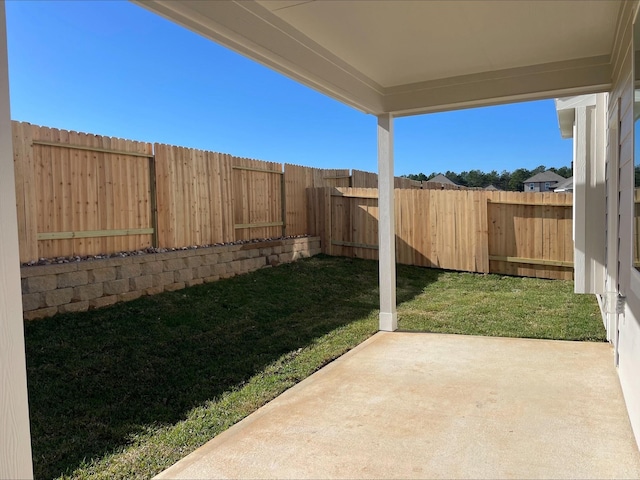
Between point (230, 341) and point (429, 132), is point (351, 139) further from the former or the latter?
point (230, 341)

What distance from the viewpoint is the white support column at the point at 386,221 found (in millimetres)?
5125

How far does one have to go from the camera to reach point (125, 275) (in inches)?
236

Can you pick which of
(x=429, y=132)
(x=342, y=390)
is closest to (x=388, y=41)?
(x=342, y=390)

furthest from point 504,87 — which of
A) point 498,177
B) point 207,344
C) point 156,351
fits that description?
point 498,177

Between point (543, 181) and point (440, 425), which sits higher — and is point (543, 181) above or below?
above

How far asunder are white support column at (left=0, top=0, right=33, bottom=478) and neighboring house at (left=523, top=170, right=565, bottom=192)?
46464 millimetres

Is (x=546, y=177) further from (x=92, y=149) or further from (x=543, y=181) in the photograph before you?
(x=92, y=149)

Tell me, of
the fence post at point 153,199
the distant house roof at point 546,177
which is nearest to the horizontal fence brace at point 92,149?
the fence post at point 153,199

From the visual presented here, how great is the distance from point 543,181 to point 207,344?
46.0m

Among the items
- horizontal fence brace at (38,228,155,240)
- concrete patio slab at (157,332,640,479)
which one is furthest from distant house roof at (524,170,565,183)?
concrete patio slab at (157,332,640,479)

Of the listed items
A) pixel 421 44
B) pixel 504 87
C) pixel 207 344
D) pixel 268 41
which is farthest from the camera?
pixel 207 344

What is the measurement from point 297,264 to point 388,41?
5.85 meters

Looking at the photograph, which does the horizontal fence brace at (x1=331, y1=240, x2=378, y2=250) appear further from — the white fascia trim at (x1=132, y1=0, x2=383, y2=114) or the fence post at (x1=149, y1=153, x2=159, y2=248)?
the white fascia trim at (x1=132, y1=0, x2=383, y2=114)

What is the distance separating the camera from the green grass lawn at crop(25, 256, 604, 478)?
9.48 feet
